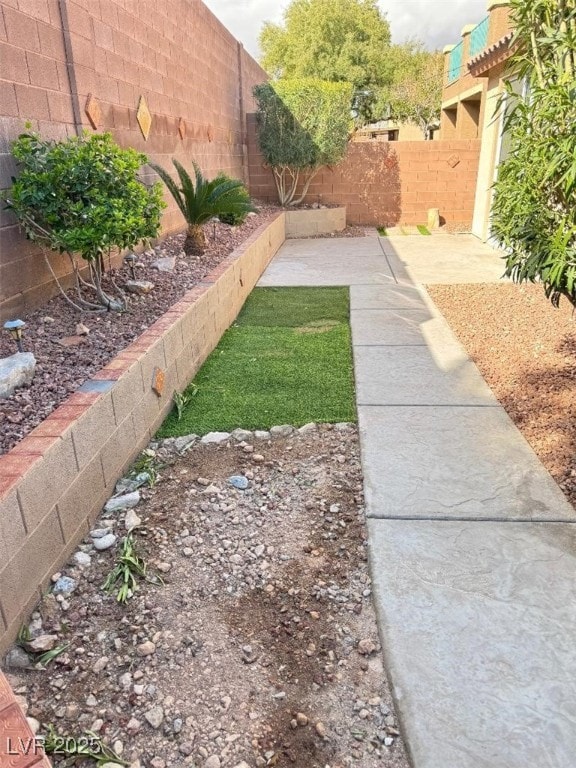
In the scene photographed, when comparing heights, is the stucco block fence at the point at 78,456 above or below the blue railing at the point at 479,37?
below

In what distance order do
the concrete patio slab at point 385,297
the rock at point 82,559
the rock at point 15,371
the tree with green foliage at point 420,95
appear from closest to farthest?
the rock at point 82,559, the rock at point 15,371, the concrete patio slab at point 385,297, the tree with green foliage at point 420,95

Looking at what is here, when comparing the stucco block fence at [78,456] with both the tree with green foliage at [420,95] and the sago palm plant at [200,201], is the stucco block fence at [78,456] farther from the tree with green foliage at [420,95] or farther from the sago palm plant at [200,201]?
the tree with green foliage at [420,95]

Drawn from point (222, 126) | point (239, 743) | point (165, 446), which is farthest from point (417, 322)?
point (222, 126)

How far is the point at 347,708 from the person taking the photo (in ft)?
6.27

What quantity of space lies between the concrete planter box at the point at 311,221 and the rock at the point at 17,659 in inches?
421

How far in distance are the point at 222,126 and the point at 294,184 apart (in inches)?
87.8

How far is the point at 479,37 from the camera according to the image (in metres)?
13.3

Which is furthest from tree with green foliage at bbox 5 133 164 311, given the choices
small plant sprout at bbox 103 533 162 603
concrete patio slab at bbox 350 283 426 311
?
concrete patio slab at bbox 350 283 426 311

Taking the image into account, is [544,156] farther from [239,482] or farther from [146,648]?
[146,648]

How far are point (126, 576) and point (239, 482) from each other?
34.4 inches

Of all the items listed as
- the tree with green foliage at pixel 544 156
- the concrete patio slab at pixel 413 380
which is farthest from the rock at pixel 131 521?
the tree with green foliage at pixel 544 156

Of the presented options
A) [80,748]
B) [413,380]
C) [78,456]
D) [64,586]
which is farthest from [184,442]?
[80,748]

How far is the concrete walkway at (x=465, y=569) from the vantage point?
70.7 inches

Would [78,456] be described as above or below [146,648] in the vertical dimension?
above
